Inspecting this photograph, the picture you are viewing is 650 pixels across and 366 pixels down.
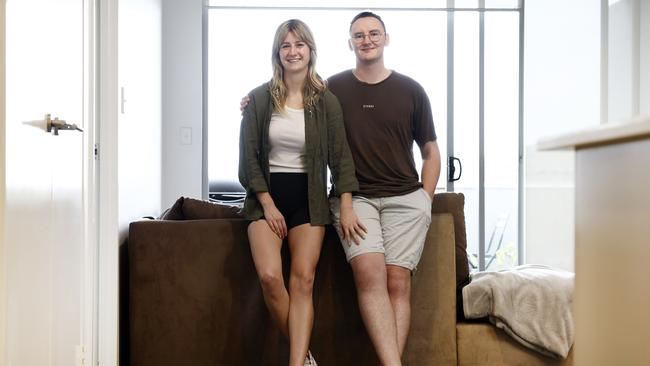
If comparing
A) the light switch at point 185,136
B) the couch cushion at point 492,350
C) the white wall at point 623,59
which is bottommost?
the couch cushion at point 492,350

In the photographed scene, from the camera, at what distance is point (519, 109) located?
5.90 m

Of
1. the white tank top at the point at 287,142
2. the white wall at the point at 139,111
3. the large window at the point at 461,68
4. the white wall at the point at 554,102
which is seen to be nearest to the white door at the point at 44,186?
the white wall at the point at 139,111

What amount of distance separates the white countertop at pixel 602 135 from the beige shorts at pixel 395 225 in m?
1.68

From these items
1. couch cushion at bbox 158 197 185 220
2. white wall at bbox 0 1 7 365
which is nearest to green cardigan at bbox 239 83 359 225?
couch cushion at bbox 158 197 185 220

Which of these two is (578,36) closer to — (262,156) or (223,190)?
(223,190)

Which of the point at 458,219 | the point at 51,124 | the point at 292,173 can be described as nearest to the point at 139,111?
the point at 292,173

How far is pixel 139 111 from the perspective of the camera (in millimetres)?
3971

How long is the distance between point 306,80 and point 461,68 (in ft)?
10.4

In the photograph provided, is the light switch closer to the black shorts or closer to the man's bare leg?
the black shorts

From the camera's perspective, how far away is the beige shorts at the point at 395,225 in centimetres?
289

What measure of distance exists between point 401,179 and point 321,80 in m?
0.48

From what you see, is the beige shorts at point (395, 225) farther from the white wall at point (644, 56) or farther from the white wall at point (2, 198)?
the white wall at point (644, 56)

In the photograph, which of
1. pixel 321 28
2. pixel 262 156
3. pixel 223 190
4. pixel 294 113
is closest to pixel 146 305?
pixel 262 156

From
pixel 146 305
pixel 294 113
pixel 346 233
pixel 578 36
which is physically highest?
pixel 578 36
